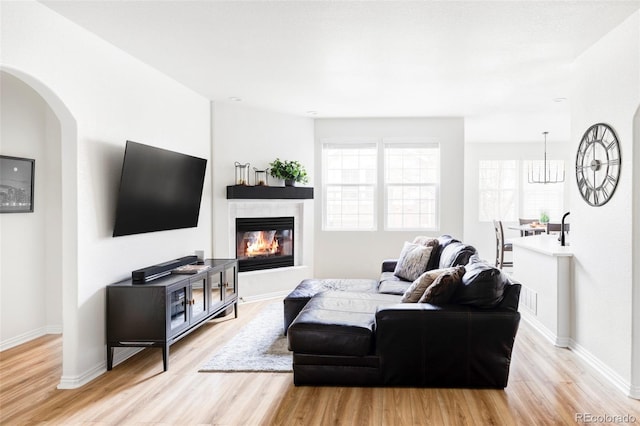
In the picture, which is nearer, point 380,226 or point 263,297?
point 263,297

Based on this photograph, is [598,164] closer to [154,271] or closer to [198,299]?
[198,299]

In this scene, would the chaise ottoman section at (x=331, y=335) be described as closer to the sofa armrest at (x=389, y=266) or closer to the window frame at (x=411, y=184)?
the sofa armrest at (x=389, y=266)

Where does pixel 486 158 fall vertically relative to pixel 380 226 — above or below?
above

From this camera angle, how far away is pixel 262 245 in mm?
6031

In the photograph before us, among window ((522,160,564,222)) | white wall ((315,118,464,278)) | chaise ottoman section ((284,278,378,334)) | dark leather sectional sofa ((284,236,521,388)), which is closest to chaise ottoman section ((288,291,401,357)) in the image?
dark leather sectional sofa ((284,236,521,388))

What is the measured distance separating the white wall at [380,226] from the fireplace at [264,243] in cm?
59

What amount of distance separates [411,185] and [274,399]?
4.46 m

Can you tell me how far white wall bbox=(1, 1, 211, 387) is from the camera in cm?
281

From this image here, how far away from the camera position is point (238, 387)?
3078mm

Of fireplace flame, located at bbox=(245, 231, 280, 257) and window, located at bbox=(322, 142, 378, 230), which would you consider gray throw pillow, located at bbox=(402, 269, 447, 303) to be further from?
window, located at bbox=(322, 142, 378, 230)

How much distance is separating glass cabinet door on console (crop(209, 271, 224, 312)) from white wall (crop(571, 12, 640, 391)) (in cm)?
339

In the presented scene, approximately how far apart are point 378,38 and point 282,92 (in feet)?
6.32

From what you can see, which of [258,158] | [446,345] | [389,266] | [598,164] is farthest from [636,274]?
[258,158]

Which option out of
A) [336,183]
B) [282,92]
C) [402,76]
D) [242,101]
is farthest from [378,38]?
[336,183]
